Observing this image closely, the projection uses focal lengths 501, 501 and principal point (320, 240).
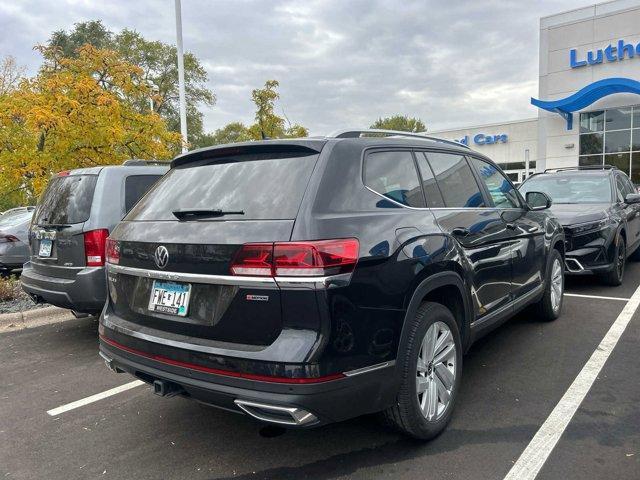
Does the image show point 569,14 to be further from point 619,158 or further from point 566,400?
point 566,400

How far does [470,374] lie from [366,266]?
2.09 m

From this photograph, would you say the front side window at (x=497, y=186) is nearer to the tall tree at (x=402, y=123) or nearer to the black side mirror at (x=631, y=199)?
the black side mirror at (x=631, y=199)

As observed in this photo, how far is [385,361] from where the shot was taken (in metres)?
2.55

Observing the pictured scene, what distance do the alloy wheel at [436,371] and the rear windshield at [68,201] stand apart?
3494 millimetres

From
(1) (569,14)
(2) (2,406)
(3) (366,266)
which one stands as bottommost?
(2) (2,406)

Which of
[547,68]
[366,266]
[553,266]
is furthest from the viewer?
[547,68]

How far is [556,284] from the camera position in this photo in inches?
216

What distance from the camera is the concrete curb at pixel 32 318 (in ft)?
19.7

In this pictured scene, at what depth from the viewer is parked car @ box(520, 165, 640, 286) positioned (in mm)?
6621

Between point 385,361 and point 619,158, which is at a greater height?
point 619,158

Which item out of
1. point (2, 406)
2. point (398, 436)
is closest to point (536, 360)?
point (398, 436)

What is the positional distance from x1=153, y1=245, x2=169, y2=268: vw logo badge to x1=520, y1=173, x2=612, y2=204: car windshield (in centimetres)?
674

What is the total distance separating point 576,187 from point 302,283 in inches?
278

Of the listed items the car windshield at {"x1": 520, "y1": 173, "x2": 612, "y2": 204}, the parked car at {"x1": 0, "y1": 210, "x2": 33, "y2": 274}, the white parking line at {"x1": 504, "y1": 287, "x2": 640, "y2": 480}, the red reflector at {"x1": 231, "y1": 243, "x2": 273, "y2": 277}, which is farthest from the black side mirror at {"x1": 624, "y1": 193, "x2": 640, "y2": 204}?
the parked car at {"x1": 0, "y1": 210, "x2": 33, "y2": 274}
